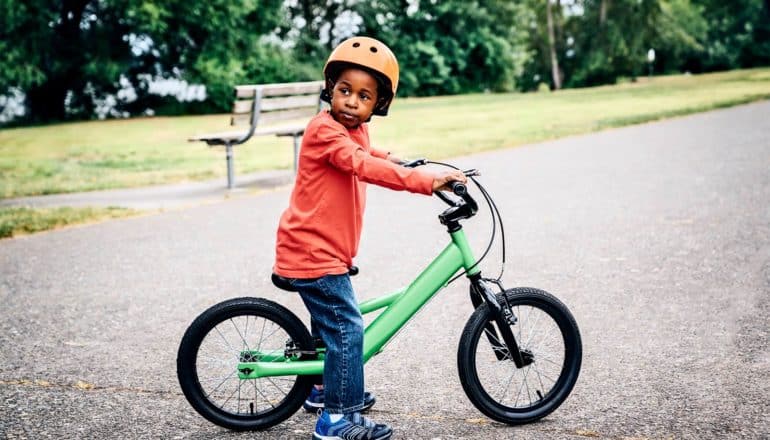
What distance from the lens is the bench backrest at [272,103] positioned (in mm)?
10500

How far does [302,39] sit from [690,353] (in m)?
40.4

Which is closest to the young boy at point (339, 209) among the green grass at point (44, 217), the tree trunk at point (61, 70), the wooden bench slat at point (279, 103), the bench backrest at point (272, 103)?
the green grass at point (44, 217)

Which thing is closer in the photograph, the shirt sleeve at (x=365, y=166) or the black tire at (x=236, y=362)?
Result: the shirt sleeve at (x=365, y=166)

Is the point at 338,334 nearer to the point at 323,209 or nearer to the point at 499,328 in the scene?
the point at 323,209

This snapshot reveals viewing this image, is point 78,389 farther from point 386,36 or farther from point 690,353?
point 386,36

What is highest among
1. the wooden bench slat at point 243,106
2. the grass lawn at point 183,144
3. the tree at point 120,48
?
the tree at point 120,48

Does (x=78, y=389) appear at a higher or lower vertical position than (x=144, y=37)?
lower

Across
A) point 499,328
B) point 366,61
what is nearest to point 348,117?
point 366,61

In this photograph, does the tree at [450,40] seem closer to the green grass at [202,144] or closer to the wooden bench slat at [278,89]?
the green grass at [202,144]

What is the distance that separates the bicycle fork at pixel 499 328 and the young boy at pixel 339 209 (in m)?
0.50

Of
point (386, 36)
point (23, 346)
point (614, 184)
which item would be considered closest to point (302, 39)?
point (386, 36)

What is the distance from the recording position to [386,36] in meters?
45.2

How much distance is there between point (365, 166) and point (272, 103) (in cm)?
810

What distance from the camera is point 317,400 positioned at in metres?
3.61
